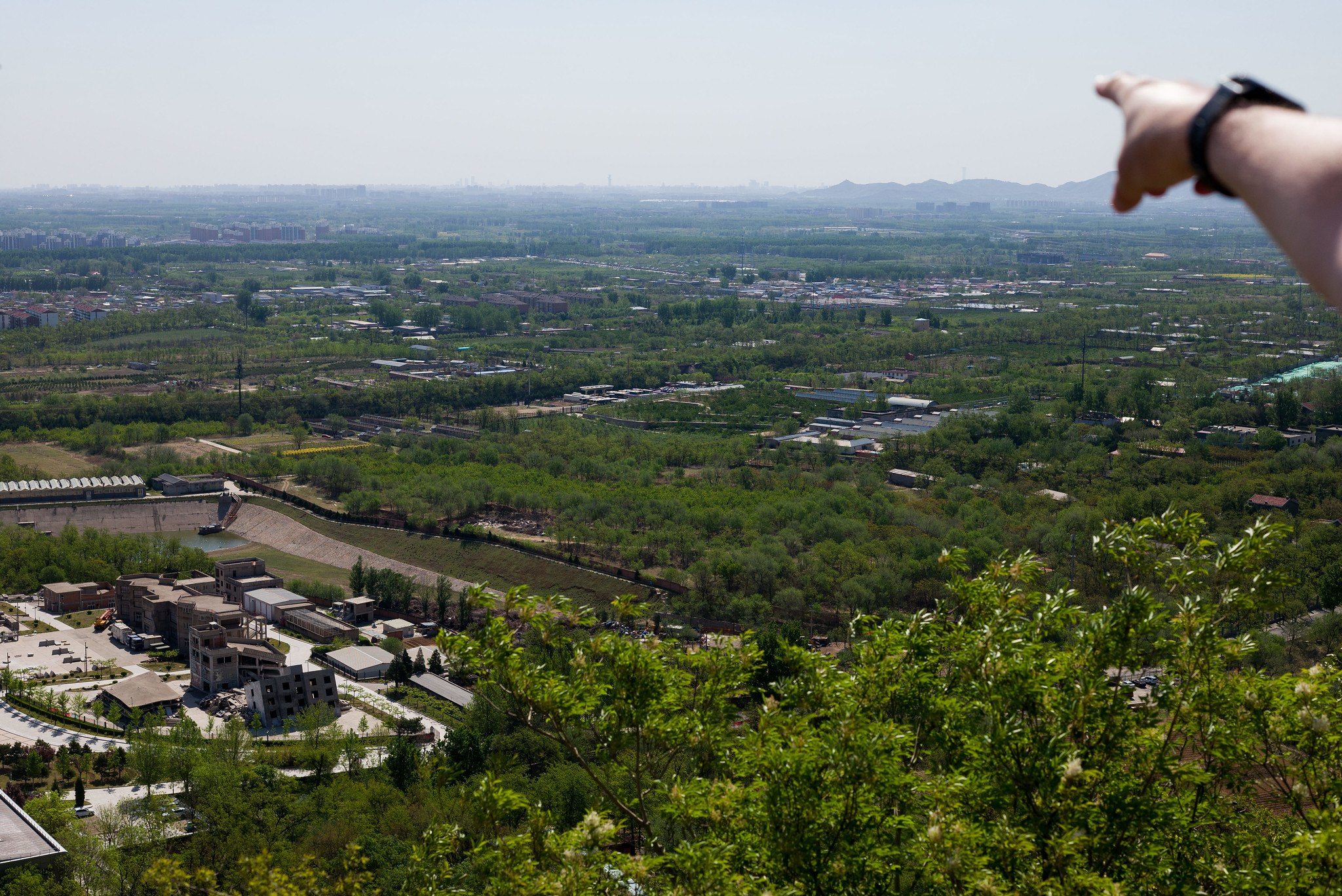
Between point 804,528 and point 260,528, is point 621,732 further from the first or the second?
point 260,528

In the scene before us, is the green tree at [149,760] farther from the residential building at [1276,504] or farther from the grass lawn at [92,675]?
the residential building at [1276,504]

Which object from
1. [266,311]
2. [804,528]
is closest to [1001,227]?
[266,311]

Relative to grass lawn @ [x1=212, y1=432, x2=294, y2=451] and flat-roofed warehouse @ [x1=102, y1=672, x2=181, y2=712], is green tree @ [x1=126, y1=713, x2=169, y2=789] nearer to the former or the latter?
flat-roofed warehouse @ [x1=102, y1=672, x2=181, y2=712]

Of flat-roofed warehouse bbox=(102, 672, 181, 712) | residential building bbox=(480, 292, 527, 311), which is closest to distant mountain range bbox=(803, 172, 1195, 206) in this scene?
residential building bbox=(480, 292, 527, 311)

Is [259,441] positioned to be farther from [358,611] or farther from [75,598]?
[358,611]

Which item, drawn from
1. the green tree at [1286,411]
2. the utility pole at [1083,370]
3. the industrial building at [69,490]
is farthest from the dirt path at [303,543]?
the green tree at [1286,411]

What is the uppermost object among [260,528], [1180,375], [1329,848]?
[1329,848]

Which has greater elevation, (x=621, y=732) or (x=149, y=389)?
(x=621, y=732)
